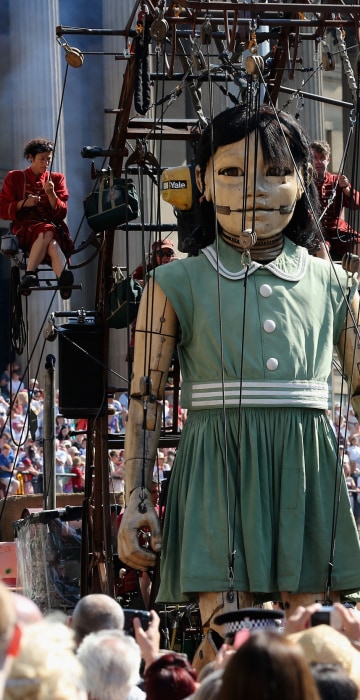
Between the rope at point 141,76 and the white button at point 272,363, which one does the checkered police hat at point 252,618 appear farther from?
the rope at point 141,76

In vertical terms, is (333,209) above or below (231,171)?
below

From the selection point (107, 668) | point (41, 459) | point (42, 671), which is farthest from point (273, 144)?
point (41, 459)

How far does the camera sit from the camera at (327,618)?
5.31 metres

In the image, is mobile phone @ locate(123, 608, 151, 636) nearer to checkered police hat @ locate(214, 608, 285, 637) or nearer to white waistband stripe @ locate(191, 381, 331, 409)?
checkered police hat @ locate(214, 608, 285, 637)

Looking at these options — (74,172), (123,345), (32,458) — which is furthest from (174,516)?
(74,172)

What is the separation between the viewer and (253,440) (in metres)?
6.91

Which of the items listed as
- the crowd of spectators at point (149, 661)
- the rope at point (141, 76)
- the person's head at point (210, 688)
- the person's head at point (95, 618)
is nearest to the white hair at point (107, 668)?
the crowd of spectators at point (149, 661)

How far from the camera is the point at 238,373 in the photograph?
695 cm

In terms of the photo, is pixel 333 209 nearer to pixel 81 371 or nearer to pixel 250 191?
pixel 81 371

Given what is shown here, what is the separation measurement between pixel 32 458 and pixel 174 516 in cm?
904

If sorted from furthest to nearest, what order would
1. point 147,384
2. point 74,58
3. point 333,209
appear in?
point 333,209
point 74,58
point 147,384

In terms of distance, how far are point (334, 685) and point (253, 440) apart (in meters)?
2.68

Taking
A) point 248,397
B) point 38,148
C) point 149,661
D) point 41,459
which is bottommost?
point 41,459

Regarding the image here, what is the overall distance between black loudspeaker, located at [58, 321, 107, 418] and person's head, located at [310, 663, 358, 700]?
5553 mm
